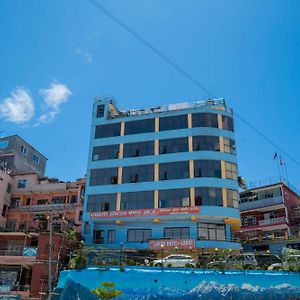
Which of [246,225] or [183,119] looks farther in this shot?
[246,225]

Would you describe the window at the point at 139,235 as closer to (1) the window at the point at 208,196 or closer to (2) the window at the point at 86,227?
(2) the window at the point at 86,227

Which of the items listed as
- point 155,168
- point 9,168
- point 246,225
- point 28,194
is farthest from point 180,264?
point 9,168

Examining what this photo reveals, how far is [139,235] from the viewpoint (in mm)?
43812

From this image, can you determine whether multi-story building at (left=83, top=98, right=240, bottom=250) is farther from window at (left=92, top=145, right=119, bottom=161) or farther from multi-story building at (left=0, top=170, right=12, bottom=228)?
multi-story building at (left=0, top=170, right=12, bottom=228)

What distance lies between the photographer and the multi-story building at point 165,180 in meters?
42.2

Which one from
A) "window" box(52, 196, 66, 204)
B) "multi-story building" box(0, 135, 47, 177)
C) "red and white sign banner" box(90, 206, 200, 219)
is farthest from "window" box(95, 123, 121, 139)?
"multi-story building" box(0, 135, 47, 177)

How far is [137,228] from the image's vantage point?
44.1 m

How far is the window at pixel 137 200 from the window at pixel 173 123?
8754 mm

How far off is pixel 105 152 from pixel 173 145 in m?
9.11

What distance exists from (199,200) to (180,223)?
134 inches

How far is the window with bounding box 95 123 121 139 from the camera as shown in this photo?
49844 millimetres

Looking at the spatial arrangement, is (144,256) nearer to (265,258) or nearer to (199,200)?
(199,200)

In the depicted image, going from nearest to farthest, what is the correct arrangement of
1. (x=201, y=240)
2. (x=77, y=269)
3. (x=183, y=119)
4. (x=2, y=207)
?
(x=77, y=269), (x=201, y=240), (x=183, y=119), (x=2, y=207)

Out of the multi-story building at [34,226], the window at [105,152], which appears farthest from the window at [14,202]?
the window at [105,152]
